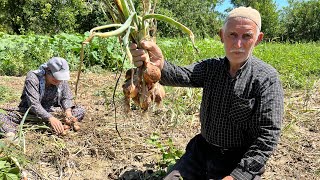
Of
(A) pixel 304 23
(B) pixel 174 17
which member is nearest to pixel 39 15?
(B) pixel 174 17

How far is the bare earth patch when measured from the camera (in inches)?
114

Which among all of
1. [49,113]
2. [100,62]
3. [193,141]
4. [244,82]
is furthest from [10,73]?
[244,82]

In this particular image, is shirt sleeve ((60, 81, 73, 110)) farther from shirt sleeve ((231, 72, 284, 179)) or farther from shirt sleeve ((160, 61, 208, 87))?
shirt sleeve ((231, 72, 284, 179))

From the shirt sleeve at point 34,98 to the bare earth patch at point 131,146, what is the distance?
0.13 m

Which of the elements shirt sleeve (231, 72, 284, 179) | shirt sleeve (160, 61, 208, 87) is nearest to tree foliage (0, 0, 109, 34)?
shirt sleeve (160, 61, 208, 87)

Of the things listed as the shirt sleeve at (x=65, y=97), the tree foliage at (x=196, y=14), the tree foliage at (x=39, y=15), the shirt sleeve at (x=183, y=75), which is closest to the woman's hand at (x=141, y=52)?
the shirt sleeve at (x=183, y=75)

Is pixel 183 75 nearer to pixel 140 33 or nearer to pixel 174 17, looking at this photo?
pixel 140 33

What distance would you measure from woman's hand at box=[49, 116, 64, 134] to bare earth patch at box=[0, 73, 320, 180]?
2.4 inches

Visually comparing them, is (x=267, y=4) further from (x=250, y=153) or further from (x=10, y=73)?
(x=250, y=153)

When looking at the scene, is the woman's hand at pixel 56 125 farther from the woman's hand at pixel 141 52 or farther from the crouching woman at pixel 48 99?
the woman's hand at pixel 141 52

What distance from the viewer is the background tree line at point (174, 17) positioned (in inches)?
794

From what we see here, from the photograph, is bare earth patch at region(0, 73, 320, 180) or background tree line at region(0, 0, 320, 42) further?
background tree line at region(0, 0, 320, 42)

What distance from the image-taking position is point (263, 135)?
209cm

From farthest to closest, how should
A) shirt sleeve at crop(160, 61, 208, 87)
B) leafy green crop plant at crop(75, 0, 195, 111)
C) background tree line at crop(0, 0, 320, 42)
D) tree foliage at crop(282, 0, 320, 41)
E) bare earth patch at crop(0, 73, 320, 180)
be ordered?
tree foliage at crop(282, 0, 320, 41)
background tree line at crop(0, 0, 320, 42)
bare earth patch at crop(0, 73, 320, 180)
shirt sleeve at crop(160, 61, 208, 87)
leafy green crop plant at crop(75, 0, 195, 111)
